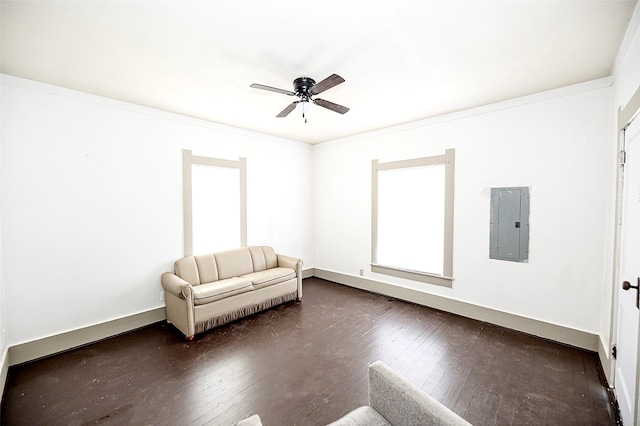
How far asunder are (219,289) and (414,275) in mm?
2743

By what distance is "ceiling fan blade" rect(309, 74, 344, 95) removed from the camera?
79.7 inches

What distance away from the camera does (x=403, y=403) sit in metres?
1.21

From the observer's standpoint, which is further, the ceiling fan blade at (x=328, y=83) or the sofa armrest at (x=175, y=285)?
the sofa armrest at (x=175, y=285)

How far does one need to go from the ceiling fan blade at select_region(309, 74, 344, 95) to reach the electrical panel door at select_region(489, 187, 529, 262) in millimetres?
2445

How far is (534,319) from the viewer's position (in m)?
3.00

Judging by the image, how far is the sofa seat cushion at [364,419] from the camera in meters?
1.27

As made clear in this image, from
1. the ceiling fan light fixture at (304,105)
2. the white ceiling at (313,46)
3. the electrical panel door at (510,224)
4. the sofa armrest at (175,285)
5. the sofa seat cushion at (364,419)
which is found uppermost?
the white ceiling at (313,46)

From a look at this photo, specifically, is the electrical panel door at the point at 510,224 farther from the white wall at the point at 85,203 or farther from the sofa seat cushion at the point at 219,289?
the white wall at the point at 85,203

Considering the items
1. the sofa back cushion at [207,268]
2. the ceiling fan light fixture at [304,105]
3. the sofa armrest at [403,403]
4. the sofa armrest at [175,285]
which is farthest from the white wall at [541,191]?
the sofa armrest at [175,285]

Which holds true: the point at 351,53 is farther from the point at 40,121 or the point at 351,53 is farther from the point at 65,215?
the point at 65,215

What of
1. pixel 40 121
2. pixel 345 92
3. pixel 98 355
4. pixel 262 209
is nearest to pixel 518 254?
pixel 345 92

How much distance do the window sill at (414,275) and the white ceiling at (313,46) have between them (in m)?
2.33

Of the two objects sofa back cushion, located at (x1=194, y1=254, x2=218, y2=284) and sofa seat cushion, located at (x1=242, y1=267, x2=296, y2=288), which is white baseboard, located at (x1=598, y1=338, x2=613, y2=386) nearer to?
sofa seat cushion, located at (x1=242, y1=267, x2=296, y2=288)

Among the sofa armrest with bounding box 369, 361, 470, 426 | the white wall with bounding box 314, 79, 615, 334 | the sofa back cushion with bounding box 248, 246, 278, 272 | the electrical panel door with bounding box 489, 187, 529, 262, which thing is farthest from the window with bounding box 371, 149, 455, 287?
the sofa armrest with bounding box 369, 361, 470, 426
